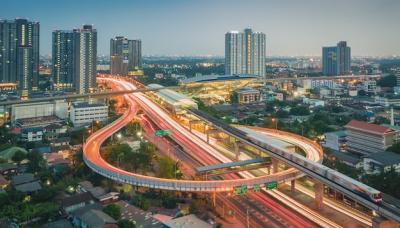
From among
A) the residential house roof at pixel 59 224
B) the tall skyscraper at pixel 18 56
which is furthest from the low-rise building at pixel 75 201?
the tall skyscraper at pixel 18 56

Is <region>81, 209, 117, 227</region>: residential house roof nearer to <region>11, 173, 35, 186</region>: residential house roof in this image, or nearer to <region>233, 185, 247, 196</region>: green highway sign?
<region>233, 185, 247, 196</region>: green highway sign

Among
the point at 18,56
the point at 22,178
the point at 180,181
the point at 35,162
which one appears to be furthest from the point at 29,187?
the point at 18,56

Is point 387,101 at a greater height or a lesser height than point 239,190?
greater

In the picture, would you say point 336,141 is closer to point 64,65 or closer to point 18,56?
point 64,65

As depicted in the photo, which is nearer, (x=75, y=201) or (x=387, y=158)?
(x=75, y=201)

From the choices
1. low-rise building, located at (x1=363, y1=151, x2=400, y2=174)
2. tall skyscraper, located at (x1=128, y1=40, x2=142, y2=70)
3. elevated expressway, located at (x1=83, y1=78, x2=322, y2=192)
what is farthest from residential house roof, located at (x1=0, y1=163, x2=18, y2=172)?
tall skyscraper, located at (x1=128, y1=40, x2=142, y2=70)

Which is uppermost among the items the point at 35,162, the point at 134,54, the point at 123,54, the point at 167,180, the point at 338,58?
the point at 134,54
